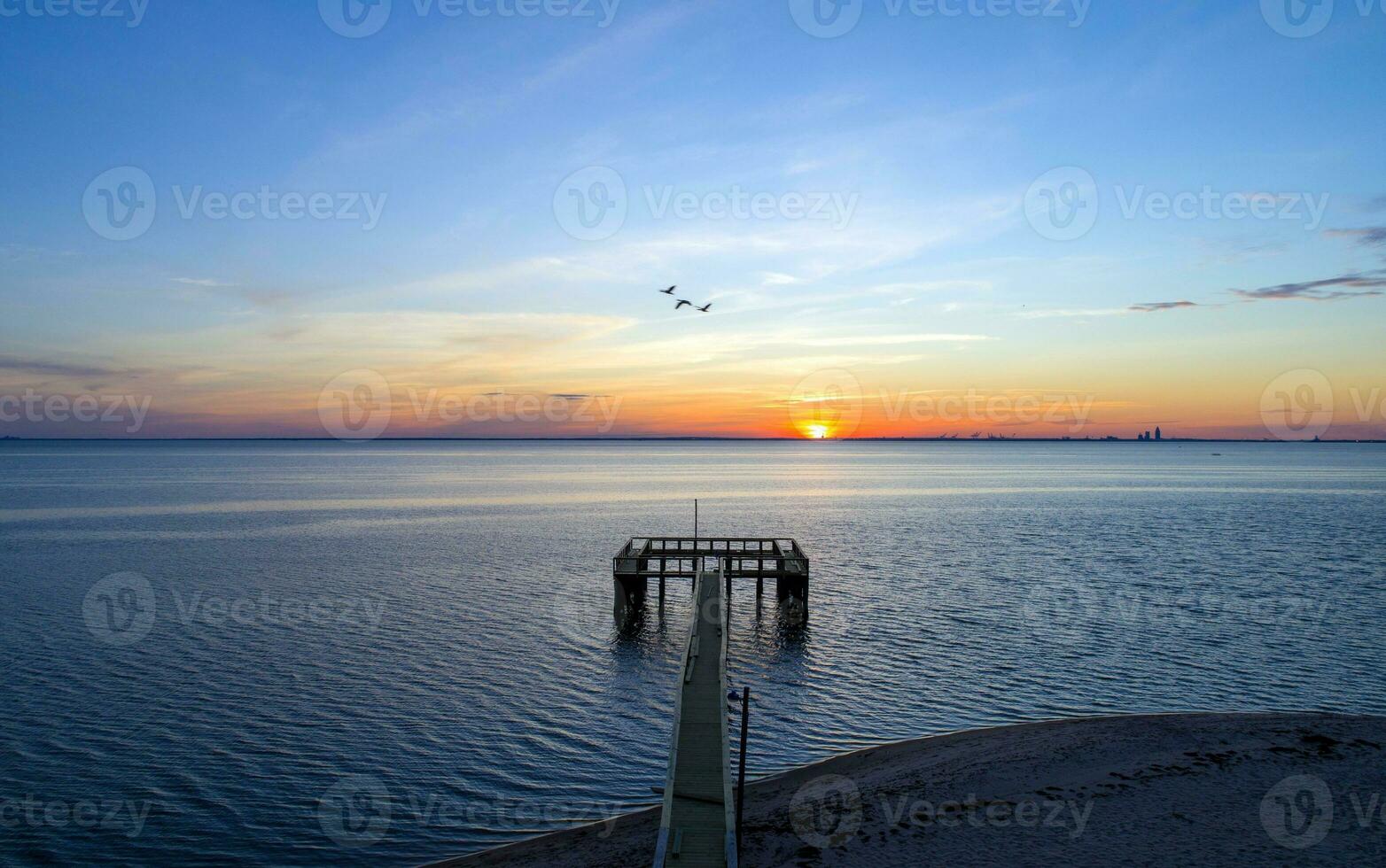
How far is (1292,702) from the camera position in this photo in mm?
25938

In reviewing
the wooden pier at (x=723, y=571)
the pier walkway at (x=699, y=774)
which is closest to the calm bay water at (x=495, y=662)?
the wooden pier at (x=723, y=571)

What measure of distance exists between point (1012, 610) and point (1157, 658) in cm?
855

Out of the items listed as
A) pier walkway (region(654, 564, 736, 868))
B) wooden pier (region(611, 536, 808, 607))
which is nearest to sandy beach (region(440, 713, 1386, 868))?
pier walkway (region(654, 564, 736, 868))

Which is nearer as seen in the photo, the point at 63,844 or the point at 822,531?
the point at 63,844

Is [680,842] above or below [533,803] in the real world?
A: above

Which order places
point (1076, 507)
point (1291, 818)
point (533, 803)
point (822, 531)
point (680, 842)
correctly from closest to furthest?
point (680, 842)
point (1291, 818)
point (533, 803)
point (822, 531)
point (1076, 507)

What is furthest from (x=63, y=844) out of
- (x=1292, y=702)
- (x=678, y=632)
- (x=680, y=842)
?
(x=1292, y=702)

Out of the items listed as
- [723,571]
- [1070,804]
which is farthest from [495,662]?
[1070,804]

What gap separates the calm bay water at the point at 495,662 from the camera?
19.3 m

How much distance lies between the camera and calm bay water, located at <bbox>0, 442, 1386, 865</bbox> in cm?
1934

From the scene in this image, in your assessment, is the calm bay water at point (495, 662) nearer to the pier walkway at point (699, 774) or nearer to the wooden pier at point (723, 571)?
the wooden pier at point (723, 571)

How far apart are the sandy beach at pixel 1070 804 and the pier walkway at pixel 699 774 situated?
139 cm

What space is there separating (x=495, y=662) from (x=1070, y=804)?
768 inches

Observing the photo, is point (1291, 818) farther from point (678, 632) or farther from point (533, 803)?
point (678, 632)
